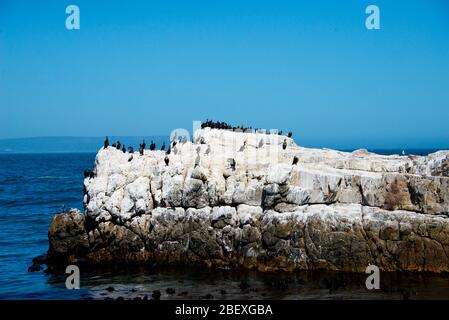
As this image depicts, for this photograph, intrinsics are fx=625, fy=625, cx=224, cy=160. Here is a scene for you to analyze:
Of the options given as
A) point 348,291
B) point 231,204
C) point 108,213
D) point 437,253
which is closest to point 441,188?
point 437,253

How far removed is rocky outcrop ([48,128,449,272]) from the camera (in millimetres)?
40062

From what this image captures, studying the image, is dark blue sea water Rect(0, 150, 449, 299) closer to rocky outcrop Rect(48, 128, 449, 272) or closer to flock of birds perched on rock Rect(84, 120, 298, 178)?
rocky outcrop Rect(48, 128, 449, 272)

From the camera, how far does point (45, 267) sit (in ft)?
144

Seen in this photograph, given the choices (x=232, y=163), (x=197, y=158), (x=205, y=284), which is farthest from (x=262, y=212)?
(x=205, y=284)

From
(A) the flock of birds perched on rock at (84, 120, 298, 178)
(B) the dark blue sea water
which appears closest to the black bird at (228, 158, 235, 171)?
(A) the flock of birds perched on rock at (84, 120, 298, 178)

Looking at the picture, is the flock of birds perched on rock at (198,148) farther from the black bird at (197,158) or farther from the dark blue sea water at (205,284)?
the dark blue sea water at (205,284)

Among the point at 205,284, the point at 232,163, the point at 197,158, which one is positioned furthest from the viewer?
the point at 197,158

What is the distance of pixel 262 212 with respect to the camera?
42.5 metres

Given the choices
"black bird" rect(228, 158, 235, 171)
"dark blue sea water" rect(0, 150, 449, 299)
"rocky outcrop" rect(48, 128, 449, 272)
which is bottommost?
"dark blue sea water" rect(0, 150, 449, 299)

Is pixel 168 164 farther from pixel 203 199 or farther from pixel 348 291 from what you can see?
pixel 348 291

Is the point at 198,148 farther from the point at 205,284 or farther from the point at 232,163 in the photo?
the point at 205,284

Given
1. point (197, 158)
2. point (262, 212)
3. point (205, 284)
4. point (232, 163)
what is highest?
point (197, 158)

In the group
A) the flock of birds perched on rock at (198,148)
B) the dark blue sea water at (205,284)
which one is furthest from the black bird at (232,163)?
the dark blue sea water at (205,284)

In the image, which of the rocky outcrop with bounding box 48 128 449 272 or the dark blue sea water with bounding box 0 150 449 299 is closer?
the dark blue sea water with bounding box 0 150 449 299
